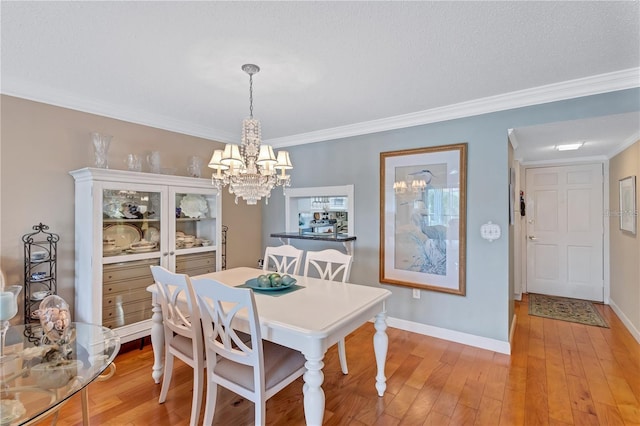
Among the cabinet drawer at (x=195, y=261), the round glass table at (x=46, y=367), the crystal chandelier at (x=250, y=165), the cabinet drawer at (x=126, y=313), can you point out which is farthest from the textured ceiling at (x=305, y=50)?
the cabinet drawer at (x=126, y=313)

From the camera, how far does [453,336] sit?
3.01 metres

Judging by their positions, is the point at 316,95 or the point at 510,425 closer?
the point at 510,425

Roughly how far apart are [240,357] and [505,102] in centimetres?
291

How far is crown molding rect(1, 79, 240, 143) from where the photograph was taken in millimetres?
2432

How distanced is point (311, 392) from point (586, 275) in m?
4.65

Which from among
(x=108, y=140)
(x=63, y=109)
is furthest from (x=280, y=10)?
(x=63, y=109)

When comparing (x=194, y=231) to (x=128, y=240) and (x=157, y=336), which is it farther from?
(x=157, y=336)

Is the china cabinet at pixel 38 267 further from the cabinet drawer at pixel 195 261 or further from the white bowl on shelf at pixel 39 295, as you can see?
the cabinet drawer at pixel 195 261

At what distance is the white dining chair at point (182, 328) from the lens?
68.4 inches

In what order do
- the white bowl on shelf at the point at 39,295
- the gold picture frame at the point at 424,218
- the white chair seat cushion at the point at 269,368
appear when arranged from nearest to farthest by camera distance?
1. the white chair seat cushion at the point at 269,368
2. the white bowl on shelf at the point at 39,295
3. the gold picture frame at the point at 424,218

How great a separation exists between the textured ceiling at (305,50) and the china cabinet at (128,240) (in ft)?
2.61

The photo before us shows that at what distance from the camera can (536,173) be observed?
4.52 m

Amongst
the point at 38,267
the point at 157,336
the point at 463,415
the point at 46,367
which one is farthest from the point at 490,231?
the point at 38,267

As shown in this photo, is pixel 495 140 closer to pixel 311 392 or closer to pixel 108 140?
pixel 311 392
